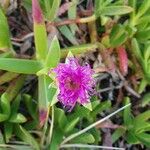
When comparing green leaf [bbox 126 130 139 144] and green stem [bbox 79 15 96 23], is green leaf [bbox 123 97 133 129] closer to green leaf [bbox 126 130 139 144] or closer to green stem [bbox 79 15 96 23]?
green leaf [bbox 126 130 139 144]

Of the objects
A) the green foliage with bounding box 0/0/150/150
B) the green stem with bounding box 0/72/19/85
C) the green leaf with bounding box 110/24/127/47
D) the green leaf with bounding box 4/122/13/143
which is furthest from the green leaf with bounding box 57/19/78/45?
the green leaf with bounding box 4/122/13/143

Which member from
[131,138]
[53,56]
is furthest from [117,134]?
[53,56]

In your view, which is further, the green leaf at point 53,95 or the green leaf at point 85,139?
the green leaf at point 85,139

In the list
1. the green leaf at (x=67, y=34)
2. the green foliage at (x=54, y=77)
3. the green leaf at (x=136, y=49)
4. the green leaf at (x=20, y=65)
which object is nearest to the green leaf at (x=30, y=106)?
the green foliage at (x=54, y=77)

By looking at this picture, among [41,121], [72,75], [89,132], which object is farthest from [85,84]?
[89,132]

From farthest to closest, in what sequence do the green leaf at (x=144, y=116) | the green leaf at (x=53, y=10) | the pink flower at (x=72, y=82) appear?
1. the green leaf at (x=144, y=116)
2. the green leaf at (x=53, y=10)
3. the pink flower at (x=72, y=82)

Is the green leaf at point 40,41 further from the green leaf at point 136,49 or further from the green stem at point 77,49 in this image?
the green leaf at point 136,49
